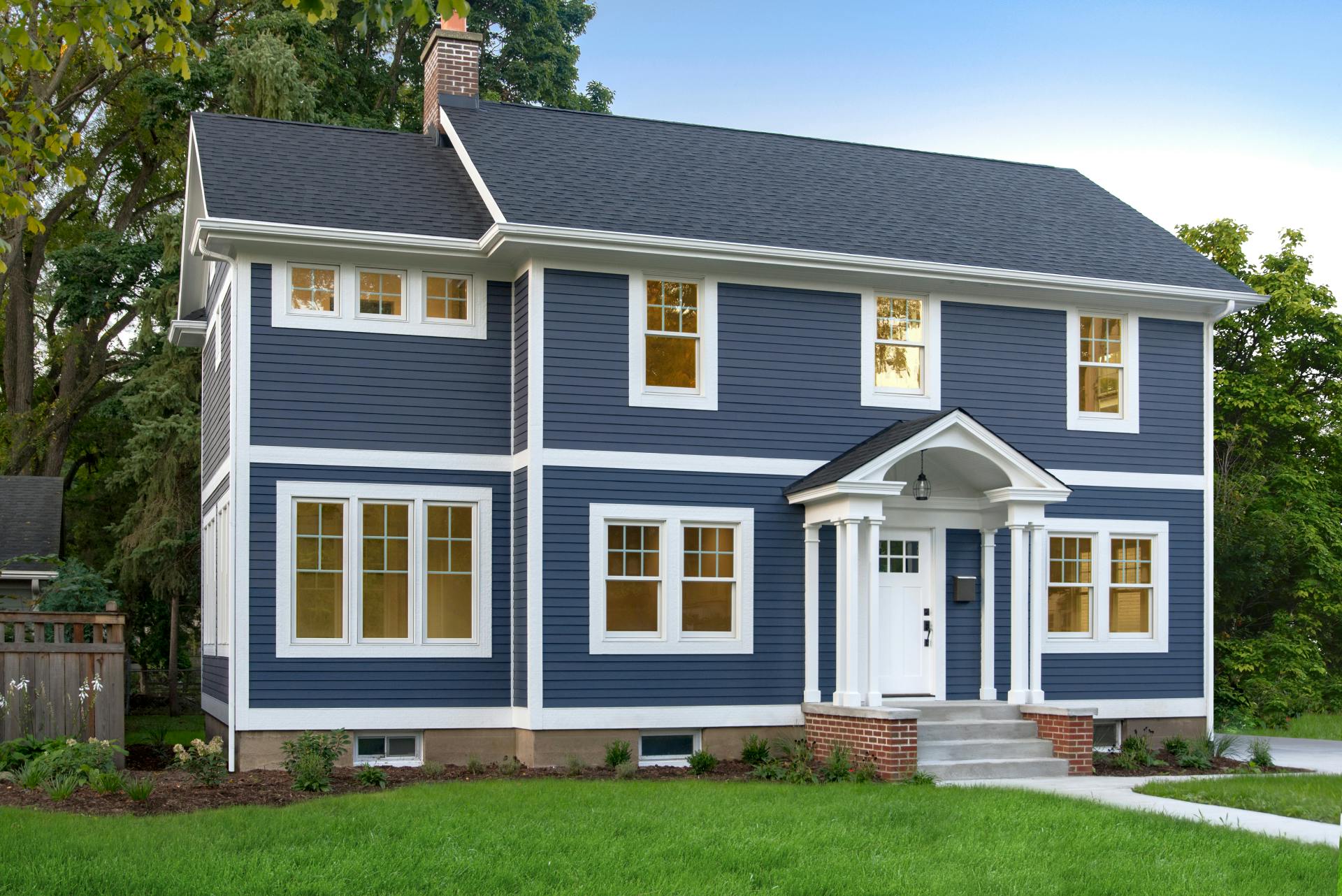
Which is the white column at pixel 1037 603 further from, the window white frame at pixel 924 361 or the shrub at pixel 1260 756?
the shrub at pixel 1260 756

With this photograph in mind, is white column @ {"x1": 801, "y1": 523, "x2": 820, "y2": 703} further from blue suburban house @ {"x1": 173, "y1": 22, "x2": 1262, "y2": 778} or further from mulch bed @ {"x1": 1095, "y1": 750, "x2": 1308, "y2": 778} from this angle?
mulch bed @ {"x1": 1095, "y1": 750, "x2": 1308, "y2": 778}

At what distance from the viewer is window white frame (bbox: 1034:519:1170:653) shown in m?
17.0

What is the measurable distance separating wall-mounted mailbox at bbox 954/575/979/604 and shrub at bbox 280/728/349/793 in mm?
7082

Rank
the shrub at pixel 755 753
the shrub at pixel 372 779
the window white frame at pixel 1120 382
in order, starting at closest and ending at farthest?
the shrub at pixel 372 779 → the shrub at pixel 755 753 → the window white frame at pixel 1120 382

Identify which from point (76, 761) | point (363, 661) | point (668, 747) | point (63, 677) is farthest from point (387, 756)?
point (76, 761)

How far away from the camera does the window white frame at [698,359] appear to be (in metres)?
15.4

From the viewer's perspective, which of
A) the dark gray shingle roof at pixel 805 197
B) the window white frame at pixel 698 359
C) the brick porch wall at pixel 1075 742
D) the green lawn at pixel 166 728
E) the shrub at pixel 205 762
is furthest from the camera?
the green lawn at pixel 166 728

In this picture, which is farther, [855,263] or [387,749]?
[855,263]

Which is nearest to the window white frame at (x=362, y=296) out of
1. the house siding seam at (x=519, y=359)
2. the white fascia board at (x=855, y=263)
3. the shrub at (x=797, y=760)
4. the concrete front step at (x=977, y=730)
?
the white fascia board at (x=855, y=263)

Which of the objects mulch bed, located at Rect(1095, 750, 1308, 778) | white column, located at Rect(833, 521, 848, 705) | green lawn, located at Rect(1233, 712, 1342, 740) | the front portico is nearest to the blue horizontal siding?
the front portico

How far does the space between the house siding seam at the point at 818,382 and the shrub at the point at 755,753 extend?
3.15 m

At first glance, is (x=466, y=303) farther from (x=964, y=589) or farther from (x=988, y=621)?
(x=988, y=621)

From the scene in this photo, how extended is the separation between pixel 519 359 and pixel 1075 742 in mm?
7268

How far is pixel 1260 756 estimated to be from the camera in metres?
16.1
